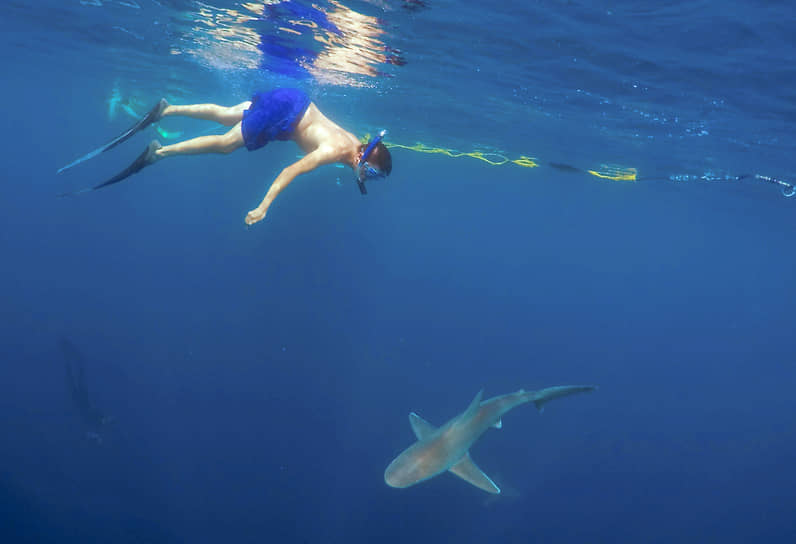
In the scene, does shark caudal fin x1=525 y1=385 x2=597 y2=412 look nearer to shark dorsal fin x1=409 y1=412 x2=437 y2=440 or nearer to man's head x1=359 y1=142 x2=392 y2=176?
shark dorsal fin x1=409 y1=412 x2=437 y2=440

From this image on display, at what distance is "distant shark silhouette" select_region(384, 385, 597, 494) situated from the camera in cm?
698

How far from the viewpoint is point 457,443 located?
7.31 m

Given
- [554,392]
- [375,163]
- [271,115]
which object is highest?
[271,115]

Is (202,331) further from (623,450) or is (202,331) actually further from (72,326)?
(623,450)

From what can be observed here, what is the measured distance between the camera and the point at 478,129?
74.5 ft

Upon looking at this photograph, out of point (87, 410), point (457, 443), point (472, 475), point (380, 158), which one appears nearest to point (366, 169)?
point (380, 158)

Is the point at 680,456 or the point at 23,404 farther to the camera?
the point at 680,456

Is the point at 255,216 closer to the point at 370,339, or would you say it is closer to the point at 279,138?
the point at 279,138

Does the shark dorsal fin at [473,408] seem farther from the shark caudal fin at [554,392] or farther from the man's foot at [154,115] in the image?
the man's foot at [154,115]

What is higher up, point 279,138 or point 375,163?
point 375,163

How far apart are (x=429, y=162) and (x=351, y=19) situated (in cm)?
3367

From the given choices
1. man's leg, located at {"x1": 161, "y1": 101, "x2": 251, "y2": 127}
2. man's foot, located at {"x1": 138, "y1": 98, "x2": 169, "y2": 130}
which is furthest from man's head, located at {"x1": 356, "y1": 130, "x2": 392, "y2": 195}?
man's foot, located at {"x1": 138, "y1": 98, "x2": 169, "y2": 130}

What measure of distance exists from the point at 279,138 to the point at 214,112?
1220 millimetres

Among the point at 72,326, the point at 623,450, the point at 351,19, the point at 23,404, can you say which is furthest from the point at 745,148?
the point at 72,326
